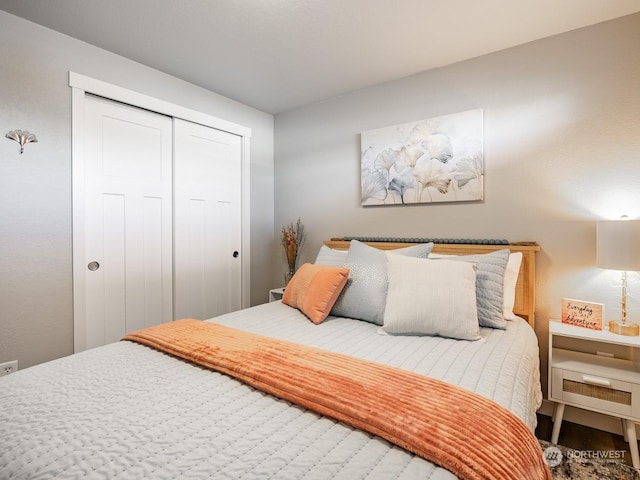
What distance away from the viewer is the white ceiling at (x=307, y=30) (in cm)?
188

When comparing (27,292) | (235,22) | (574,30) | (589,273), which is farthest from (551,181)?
(27,292)

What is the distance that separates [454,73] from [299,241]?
2.04m

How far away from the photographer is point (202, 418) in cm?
93

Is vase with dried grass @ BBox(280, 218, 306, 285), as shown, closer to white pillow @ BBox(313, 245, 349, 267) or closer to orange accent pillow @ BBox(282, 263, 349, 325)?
white pillow @ BBox(313, 245, 349, 267)

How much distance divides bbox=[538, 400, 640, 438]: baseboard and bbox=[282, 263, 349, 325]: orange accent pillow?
1.60m

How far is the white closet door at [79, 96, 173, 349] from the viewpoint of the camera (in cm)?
234

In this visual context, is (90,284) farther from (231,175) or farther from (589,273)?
(589,273)

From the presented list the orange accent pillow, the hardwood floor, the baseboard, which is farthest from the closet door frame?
the baseboard

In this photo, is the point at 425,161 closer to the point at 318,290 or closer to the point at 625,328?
the point at 318,290

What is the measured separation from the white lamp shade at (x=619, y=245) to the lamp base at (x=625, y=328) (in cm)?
35

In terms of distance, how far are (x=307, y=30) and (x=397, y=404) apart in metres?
2.18

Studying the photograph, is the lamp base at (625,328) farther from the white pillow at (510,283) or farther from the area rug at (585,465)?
the area rug at (585,465)

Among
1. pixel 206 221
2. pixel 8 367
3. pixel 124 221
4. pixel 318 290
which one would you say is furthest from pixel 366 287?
pixel 8 367

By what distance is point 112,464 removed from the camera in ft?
2.44
